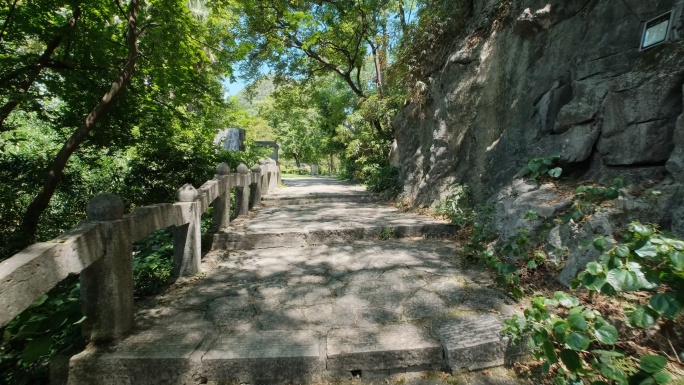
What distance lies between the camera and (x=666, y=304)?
1.25 metres

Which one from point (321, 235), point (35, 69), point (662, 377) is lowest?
point (321, 235)

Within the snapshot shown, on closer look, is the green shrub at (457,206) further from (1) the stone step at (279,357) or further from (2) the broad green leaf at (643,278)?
(2) the broad green leaf at (643,278)

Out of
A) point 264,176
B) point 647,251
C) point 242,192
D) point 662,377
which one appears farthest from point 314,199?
point 662,377

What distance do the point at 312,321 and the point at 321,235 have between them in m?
1.89

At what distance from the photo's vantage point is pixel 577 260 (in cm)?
225

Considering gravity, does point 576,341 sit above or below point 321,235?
above

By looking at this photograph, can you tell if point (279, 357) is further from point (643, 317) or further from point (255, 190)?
point (255, 190)

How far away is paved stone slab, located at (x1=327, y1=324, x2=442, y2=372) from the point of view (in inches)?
68.8

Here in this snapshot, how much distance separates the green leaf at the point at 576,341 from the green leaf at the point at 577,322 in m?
0.03

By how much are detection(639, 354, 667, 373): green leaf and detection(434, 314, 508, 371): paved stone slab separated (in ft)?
2.19

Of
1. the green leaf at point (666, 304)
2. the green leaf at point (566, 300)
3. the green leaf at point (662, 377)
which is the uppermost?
the green leaf at point (666, 304)

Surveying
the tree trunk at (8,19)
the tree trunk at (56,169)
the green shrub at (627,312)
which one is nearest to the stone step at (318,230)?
the tree trunk at (56,169)

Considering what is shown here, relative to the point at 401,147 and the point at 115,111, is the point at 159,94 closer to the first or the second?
the point at 115,111

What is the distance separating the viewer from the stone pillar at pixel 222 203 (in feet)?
12.9
